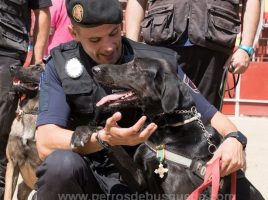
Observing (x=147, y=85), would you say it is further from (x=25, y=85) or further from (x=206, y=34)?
(x=25, y=85)

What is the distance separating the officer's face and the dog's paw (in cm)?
42

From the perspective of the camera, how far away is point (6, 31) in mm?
4242

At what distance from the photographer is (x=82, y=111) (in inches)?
123

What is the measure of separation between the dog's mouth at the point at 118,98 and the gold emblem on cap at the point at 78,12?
422 millimetres

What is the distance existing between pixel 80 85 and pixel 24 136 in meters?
1.51

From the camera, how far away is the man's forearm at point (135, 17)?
402 cm

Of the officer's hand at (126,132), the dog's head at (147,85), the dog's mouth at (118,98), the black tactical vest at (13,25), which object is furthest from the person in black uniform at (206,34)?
the officer's hand at (126,132)

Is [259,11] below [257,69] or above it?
above

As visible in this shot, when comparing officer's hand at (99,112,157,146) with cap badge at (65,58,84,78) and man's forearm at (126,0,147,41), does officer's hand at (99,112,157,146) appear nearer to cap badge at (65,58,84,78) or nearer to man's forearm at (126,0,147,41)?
cap badge at (65,58,84,78)

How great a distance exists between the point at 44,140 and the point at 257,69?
7758 mm

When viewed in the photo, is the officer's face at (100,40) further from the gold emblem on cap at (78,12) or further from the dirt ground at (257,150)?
the dirt ground at (257,150)

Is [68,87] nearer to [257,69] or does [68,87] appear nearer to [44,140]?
[44,140]

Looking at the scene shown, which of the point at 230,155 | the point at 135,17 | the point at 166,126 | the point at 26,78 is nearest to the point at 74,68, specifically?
the point at 166,126

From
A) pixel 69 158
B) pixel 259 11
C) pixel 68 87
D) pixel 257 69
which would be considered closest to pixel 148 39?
pixel 259 11
